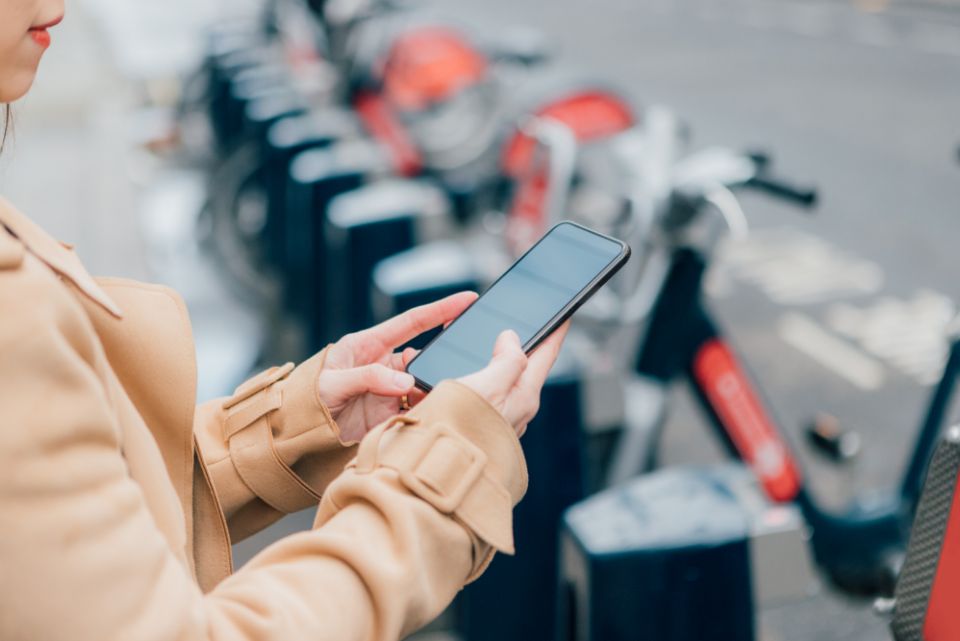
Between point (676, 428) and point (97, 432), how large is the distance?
3.63m

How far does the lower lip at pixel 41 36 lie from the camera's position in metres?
1.04

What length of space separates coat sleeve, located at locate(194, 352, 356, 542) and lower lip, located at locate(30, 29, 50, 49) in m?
0.52

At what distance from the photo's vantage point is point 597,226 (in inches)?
169

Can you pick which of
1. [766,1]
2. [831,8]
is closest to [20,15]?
[831,8]

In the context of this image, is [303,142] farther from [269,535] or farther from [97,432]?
[97,432]

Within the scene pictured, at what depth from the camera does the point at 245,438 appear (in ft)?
4.74

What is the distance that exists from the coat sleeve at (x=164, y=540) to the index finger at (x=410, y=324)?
0.80ft

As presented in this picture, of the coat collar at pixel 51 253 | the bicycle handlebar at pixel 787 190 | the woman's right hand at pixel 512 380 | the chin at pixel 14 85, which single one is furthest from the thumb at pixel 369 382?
the bicycle handlebar at pixel 787 190

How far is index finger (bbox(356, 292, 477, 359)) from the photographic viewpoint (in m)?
1.45

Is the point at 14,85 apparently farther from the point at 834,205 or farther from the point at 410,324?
the point at 834,205

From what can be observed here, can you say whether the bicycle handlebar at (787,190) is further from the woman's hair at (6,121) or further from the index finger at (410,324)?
the woman's hair at (6,121)

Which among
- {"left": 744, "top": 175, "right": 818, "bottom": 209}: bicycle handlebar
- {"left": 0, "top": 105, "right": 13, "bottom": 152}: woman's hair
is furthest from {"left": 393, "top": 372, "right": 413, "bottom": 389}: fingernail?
{"left": 744, "top": 175, "right": 818, "bottom": 209}: bicycle handlebar

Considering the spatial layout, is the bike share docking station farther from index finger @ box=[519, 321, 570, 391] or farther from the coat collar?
the coat collar

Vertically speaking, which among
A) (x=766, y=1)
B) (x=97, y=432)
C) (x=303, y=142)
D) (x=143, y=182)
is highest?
(x=97, y=432)
